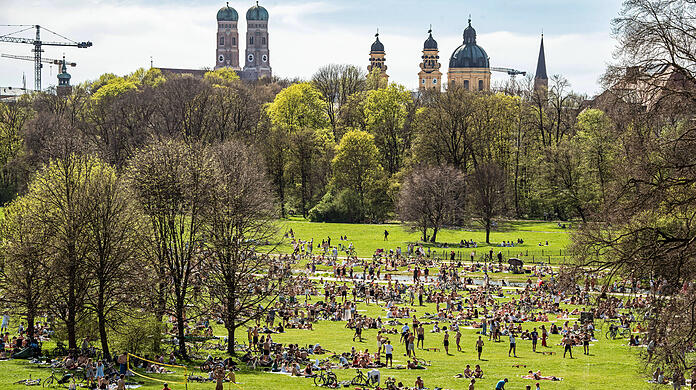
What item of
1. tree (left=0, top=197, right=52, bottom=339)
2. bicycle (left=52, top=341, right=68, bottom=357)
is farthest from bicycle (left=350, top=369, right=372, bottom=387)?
tree (left=0, top=197, right=52, bottom=339)

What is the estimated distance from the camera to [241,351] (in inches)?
1342

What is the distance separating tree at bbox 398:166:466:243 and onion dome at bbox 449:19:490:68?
124 meters

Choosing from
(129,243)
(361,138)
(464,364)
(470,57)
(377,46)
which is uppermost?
(377,46)

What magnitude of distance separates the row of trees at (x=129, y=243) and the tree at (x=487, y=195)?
3681 cm

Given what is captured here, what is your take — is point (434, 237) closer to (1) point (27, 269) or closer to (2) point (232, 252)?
(2) point (232, 252)

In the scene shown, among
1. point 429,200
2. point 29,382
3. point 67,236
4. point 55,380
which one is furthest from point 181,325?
point 429,200

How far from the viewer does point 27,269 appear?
31938 mm

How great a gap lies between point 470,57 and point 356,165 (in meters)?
117

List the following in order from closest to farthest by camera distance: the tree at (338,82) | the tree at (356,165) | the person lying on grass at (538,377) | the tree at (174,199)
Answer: the person lying on grass at (538,377) → the tree at (174,199) → the tree at (356,165) → the tree at (338,82)

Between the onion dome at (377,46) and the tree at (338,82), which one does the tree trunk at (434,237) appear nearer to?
the tree at (338,82)

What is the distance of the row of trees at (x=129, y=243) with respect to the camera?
31109mm

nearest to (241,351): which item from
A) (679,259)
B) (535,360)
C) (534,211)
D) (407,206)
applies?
(535,360)

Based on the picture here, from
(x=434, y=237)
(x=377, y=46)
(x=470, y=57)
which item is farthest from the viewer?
(x=377, y=46)

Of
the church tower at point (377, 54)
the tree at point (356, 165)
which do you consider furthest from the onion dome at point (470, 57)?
the tree at point (356, 165)
